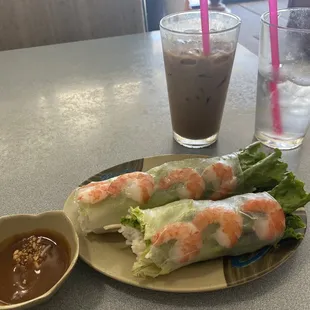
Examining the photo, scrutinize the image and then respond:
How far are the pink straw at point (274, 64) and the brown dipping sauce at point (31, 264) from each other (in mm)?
572

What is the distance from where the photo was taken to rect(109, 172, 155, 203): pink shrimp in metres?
0.78

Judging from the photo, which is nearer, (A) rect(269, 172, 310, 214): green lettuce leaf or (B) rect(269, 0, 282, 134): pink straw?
(A) rect(269, 172, 310, 214): green lettuce leaf

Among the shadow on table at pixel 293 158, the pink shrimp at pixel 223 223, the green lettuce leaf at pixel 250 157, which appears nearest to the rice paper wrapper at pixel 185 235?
the pink shrimp at pixel 223 223

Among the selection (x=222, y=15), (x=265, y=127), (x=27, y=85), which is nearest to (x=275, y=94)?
(x=265, y=127)

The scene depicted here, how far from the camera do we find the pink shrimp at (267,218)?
699 mm

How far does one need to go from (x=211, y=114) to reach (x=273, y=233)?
1.28ft

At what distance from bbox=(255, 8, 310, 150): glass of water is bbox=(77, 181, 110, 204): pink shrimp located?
0.45 meters

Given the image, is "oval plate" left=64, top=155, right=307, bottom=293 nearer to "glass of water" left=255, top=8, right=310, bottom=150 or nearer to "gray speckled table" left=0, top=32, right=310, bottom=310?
"gray speckled table" left=0, top=32, right=310, bottom=310

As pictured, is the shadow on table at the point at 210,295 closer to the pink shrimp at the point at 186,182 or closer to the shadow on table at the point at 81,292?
the shadow on table at the point at 81,292

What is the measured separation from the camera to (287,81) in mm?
950

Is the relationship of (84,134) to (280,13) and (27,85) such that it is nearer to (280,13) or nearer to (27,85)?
(27,85)

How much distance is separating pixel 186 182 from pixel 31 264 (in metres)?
0.30

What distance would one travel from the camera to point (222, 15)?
1006mm

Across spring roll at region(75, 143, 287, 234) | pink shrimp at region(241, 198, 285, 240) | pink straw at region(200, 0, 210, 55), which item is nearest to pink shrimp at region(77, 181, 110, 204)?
spring roll at region(75, 143, 287, 234)
